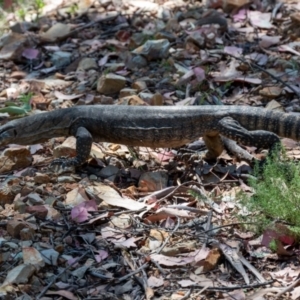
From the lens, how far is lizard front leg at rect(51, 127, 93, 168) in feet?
20.7

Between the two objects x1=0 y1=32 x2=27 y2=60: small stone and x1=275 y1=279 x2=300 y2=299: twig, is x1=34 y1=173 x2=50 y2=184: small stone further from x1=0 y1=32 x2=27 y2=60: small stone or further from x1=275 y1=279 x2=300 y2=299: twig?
x1=0 y1=32 x2=27 y2=60: small stone

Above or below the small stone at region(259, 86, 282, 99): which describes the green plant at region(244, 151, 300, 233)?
above

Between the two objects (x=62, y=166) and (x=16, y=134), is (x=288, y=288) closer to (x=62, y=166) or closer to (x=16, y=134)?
(x=62, y=166)

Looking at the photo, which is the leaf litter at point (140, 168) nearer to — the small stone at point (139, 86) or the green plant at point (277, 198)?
the small stone at point (139, 86)

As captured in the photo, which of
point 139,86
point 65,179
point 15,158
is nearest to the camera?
point 65,179

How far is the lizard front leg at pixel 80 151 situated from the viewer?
630 cm

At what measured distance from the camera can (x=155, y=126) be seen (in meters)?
6.47

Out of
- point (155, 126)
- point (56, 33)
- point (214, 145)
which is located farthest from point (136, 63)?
point (214, 145)

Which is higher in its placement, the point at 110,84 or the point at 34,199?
the point at 34,199

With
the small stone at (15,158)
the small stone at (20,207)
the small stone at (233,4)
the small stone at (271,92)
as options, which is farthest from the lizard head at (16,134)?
the small stone at (233,4)

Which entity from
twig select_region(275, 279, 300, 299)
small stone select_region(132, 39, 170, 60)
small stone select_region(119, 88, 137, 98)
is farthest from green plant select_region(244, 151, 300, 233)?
small stone select_region(132, 39, 170, 60)

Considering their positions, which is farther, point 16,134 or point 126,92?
point 126,92

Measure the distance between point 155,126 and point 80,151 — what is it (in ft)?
2.25

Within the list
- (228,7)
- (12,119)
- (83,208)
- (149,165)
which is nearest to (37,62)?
(12,119)
